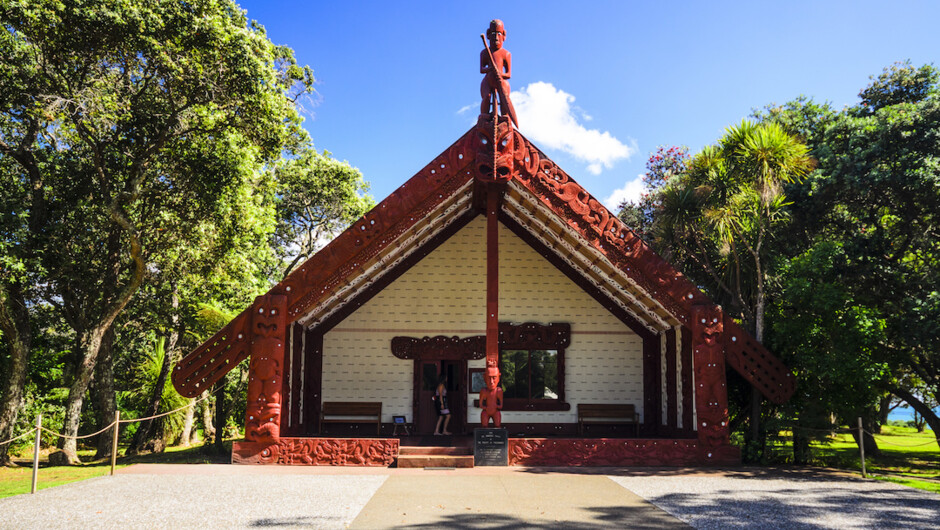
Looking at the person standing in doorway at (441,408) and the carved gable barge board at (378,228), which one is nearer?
the carved gable barge board at (378,228)

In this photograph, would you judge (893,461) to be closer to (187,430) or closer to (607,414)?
(607,414)

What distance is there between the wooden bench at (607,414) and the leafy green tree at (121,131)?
31.9 ft

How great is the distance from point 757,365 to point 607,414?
450 centimetres

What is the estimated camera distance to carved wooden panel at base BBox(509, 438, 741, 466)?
10.9 meters

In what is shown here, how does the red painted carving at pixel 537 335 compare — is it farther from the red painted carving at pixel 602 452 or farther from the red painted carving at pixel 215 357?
the red painted carving at pixel 215 357

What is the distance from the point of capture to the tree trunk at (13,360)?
13117mm

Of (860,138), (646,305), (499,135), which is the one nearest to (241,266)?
(499,135)

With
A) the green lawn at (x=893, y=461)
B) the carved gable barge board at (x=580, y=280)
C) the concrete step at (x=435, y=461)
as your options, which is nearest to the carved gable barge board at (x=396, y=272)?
the carved gable barge board at (x=580, y=280)

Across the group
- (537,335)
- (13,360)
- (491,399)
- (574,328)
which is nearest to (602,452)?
(491,399)

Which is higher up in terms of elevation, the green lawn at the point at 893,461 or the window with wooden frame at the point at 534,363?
the window with wooden frame at the point at 534,363

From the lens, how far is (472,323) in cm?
1558

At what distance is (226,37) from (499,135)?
19.5 feet

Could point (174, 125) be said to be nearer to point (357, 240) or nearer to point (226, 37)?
point (226, 37)

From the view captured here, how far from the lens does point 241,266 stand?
15273 mm
